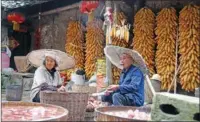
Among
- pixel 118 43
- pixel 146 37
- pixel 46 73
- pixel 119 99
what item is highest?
pixel 146 37

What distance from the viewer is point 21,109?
3.72 metres

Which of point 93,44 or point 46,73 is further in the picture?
point 93,44

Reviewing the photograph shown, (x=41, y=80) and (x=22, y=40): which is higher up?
(x=22, y=40)

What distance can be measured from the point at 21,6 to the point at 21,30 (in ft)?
3.05

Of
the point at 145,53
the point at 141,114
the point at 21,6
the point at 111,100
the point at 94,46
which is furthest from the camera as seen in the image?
the point at 21,6

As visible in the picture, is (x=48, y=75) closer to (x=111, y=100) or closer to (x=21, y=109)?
(x=111, y=100)

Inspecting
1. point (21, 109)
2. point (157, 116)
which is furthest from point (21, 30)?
point (157, 116)

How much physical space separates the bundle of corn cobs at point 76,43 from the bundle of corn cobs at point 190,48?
9.99ft

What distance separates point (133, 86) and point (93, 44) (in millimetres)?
3964

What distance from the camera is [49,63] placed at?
5520mm

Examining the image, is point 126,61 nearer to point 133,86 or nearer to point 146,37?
point 133,86

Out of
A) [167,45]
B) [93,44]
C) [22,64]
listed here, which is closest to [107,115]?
[167,45]

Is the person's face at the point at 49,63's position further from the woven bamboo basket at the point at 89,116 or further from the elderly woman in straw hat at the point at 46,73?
the woven bamboo basket at the point at 89,116

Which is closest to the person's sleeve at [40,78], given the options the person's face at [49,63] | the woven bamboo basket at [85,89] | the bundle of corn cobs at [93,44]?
the person's face at [49,63]
